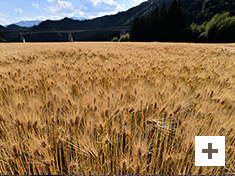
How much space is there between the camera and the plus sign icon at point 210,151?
801 mm

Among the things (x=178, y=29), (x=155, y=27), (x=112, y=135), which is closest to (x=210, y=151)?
(x=112, y=135)

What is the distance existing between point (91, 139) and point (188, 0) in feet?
436

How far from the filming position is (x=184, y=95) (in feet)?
5.07

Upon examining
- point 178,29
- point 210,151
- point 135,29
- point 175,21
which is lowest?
point 210,151

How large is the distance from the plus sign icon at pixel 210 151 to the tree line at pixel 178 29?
1555 inches

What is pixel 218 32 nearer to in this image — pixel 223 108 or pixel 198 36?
pixel 198 36

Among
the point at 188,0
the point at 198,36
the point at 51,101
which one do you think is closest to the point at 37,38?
the point at 188,0

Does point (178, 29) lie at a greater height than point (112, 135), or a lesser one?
greater

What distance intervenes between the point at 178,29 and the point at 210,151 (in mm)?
44600

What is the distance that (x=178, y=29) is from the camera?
37.8 metres

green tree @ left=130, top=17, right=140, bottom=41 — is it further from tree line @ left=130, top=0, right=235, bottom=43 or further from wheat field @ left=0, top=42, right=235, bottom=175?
wheat field @ left=0, top=42, right=235, bottom=175

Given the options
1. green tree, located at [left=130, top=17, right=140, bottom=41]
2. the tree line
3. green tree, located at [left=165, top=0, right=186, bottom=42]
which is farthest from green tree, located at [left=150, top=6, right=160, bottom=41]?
green tree, located at [left=130, top=17, right=140, bottom=41]

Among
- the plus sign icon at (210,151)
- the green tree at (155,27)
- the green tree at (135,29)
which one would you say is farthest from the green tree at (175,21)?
the plus sign icon at (210,151)

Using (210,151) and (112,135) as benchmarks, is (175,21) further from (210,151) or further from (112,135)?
(112,135)
